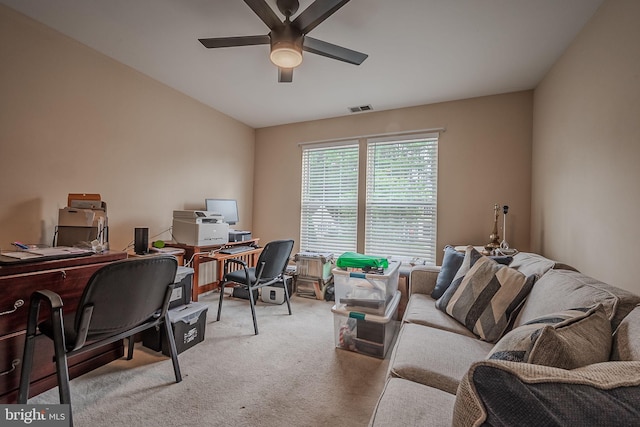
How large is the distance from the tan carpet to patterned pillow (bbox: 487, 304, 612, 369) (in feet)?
3.44

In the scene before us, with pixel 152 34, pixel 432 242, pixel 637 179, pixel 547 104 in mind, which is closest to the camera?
pixel 637 179

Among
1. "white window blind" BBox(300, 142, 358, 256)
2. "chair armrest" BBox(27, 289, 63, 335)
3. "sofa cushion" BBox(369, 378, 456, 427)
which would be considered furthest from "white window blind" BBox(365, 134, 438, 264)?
"chair armrest" BBox(27, 289, 63, 335)

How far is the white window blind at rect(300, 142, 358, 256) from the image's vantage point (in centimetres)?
385

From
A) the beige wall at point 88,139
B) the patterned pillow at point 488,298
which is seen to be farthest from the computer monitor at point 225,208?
the patterned pillow at point 488,298

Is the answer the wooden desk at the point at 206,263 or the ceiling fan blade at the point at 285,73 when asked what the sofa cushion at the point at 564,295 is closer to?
the ceiling fan blade at the point at 285,73

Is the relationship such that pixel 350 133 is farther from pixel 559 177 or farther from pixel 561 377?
pixel 561 377

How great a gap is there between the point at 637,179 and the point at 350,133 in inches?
114

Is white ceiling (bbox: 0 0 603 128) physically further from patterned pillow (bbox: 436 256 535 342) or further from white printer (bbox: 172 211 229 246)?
patterned pillow (bbox: 436 256 535 342)

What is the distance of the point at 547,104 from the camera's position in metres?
2.60

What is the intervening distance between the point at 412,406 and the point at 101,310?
4.88 ft

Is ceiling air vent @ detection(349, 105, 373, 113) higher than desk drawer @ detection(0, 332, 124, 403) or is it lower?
higher

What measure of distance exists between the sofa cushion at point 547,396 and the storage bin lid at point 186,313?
2075mm

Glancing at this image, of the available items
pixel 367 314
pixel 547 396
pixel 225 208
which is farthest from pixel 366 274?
pixel 225 208

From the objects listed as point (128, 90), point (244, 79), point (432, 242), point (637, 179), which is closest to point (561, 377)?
point (637, 179)
